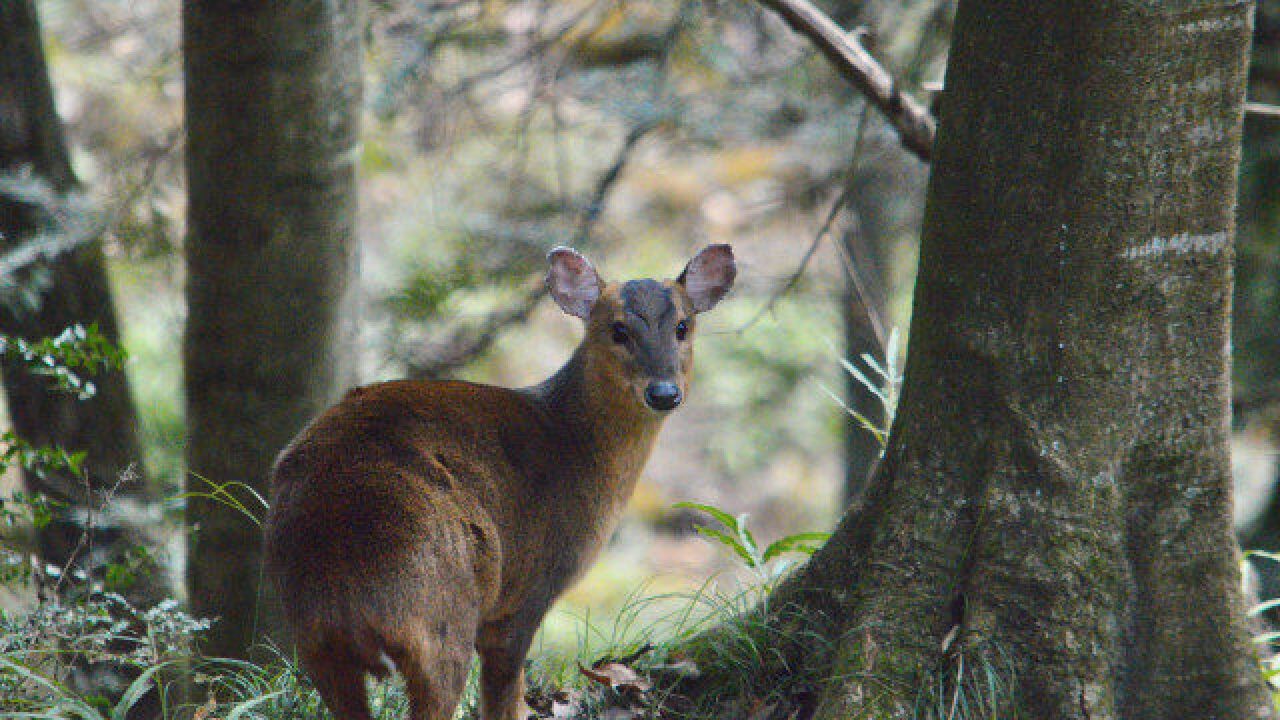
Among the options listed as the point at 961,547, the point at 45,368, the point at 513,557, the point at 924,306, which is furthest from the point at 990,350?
the point at 45,368

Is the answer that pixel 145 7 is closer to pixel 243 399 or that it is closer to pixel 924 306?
pixel 243 399

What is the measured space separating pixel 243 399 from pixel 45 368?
1.30 m

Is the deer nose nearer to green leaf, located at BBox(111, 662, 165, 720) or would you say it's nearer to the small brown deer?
the small brown deer

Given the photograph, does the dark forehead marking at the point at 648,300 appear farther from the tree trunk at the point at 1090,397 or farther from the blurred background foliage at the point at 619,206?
the tree trunk at the point at 1090,397

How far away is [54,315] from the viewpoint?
5500 millimetres

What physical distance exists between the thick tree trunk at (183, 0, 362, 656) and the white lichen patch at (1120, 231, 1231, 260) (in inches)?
115

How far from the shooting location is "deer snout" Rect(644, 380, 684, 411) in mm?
3967

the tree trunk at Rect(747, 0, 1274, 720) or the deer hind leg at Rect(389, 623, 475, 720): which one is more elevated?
the tree trunk at Rect(747, 0, 1274, 720)

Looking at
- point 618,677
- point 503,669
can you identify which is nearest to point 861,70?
point 618,677

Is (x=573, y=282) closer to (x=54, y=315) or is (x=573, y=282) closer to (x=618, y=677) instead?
(x=618, y=677)

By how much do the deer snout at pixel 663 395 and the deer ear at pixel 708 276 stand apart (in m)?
0.49

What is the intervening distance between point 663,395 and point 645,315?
34 centimetres

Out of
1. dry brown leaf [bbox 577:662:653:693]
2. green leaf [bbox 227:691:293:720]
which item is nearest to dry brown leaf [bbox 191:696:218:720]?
green leaf [bbox 227:691:293:720]

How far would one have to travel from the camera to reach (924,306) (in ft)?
10.7
